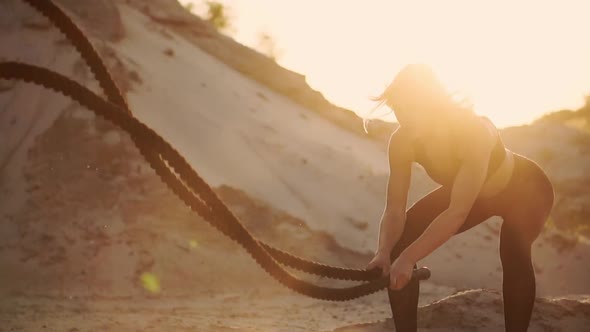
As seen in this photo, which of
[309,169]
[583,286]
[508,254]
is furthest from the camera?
[309,169]

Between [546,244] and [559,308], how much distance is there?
5.85 meters

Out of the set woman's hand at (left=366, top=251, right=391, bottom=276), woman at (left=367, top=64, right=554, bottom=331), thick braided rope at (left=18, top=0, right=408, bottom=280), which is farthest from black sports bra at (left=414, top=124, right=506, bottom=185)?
thick braided rope at (left=18, top=0, right=408, bottom=280)

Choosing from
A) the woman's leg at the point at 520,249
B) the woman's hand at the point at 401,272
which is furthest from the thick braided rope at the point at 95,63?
the woman's leg at the point at 520,249

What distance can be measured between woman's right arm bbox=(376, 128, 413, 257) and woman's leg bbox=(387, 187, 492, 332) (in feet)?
0.14

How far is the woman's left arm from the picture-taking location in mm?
2227

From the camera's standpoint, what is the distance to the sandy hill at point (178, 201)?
5.50 meters

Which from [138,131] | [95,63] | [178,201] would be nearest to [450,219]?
[138,131]

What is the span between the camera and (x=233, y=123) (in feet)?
29.7

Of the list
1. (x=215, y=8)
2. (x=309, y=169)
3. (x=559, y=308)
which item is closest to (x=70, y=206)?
(x=309, y=169)

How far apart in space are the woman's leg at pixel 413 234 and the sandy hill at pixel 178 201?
133 centimetres

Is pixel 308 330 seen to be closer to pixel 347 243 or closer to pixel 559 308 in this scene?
pixel 559 308

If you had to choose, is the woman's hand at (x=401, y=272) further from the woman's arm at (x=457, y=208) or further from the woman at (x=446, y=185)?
the woman at (x=446, y=185)

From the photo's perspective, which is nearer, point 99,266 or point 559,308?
point 559,308

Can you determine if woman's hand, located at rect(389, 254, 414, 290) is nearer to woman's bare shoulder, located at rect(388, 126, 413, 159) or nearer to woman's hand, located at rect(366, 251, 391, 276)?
woman's hand, located at rect(366, 251, 391, 276)
